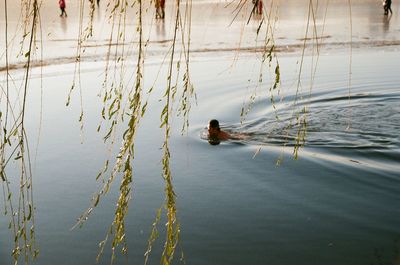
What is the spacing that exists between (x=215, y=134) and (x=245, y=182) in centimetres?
212

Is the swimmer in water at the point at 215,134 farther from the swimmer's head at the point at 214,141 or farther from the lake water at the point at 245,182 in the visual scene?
the lake water at the point at 245,182

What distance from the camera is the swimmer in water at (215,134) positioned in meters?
8.99

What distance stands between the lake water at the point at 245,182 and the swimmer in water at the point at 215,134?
15 centimetres

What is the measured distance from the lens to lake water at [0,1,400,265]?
17.8ft

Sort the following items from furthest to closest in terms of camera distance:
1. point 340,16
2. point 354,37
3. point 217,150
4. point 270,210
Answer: point 340,16, point 354,37, point 217,150, point 270,210

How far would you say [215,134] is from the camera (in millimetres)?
9086

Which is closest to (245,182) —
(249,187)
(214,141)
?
(249,187)

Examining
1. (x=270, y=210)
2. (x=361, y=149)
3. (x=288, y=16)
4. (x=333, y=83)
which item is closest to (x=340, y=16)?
(x=288, y=16)

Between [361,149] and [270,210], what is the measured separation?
9.19 ft

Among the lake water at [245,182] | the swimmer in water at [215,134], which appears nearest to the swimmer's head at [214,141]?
the swimmer in water at [215,134]

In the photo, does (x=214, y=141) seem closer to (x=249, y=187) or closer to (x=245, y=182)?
(x=245, y=182)

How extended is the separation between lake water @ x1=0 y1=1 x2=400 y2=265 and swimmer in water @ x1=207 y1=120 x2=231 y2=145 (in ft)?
0.50

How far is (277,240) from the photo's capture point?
5531 mm

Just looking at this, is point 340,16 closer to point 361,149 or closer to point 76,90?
point 76,90
